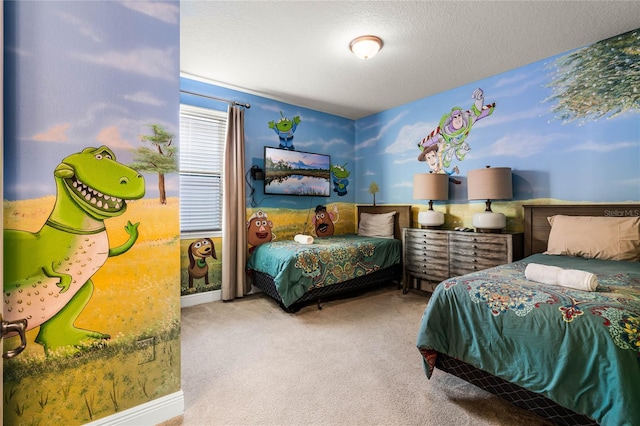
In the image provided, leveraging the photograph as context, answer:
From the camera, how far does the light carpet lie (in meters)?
1.67

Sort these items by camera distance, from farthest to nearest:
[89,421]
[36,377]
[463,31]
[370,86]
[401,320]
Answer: [370,86], [401,320], [463,31], [89,421], [36,377]

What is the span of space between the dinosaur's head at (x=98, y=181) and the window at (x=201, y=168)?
6.88 ft

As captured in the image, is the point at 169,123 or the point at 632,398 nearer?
the point at 632,398

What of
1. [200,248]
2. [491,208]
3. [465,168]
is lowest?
[200,248]

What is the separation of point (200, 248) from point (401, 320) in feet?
8.01

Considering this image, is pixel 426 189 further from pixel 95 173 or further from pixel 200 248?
pixel 95 173

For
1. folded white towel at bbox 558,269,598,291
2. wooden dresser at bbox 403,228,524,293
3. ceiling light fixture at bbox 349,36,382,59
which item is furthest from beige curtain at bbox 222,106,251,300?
folded white towel at bbox 558,269,598,291

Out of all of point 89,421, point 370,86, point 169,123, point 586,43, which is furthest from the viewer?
point 370,86

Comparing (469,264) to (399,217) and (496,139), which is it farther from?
(496,139)

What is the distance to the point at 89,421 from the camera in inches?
56.6

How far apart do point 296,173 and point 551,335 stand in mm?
3473

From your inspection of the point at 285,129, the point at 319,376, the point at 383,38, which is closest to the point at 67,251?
the point at 319,376

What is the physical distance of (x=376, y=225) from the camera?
14.7 feet

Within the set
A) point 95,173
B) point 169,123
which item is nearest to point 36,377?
point 95,173
